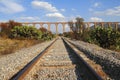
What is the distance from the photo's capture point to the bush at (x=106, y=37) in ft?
105

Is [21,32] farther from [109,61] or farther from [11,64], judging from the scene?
[109,61]

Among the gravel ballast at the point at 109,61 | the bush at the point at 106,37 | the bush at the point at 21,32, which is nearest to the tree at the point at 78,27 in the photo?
the bush at the point at 21,32

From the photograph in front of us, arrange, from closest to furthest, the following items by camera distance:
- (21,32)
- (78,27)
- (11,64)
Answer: (11,64) → (21,32) → (78,27)

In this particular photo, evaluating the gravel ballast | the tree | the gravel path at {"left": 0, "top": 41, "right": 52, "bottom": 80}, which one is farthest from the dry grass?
the tree

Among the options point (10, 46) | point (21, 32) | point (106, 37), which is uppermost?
point (21, 32)

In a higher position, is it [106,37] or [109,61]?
[109,61]

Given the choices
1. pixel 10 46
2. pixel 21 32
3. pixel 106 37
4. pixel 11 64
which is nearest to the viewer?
pixel 11 64

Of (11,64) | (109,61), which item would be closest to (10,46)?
(11,64)

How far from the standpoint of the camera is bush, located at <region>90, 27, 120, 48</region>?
105 feet

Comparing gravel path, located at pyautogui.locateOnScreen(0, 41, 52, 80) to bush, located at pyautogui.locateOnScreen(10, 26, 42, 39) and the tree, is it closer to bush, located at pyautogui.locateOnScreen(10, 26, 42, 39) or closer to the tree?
bush, located at pyautogui.locateOnScreen(10, 26, 42, 39)

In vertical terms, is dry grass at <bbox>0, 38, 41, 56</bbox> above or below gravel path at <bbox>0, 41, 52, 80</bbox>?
below

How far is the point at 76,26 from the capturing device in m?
70.2

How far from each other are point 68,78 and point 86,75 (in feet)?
2.40

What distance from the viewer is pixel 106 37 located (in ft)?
111
